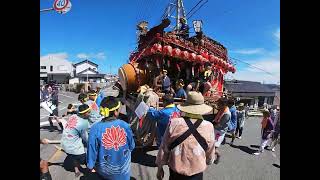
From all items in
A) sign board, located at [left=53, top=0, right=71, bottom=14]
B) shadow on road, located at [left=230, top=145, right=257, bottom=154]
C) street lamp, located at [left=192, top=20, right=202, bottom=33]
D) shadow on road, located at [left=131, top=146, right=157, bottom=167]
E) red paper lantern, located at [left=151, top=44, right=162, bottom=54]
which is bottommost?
shadow on road, located at [left=230, top=145, right=257, bottom=154]

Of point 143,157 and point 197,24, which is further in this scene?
point 197,24

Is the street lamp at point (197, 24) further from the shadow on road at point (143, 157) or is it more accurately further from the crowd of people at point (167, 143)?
the crowd of people at point (167, 143)

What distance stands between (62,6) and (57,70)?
62.6 meters

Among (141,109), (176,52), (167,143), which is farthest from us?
(176,52)

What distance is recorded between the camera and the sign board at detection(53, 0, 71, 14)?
1521 centimetres

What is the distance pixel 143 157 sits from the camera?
25.1 ft

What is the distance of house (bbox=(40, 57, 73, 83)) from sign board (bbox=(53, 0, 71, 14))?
5597 cm

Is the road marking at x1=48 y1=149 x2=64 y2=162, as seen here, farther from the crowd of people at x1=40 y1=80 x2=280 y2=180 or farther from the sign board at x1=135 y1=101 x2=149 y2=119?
the crowd of people at x1=40 y1=80 x2=280 y2=180

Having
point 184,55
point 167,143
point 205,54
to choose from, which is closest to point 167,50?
point 184,55

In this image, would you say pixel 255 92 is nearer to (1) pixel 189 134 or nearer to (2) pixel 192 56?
(2) pixel 192 56

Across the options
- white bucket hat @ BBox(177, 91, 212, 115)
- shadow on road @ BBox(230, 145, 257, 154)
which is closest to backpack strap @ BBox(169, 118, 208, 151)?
white bucket hat @ BBox(177, 91, 212, 115)
